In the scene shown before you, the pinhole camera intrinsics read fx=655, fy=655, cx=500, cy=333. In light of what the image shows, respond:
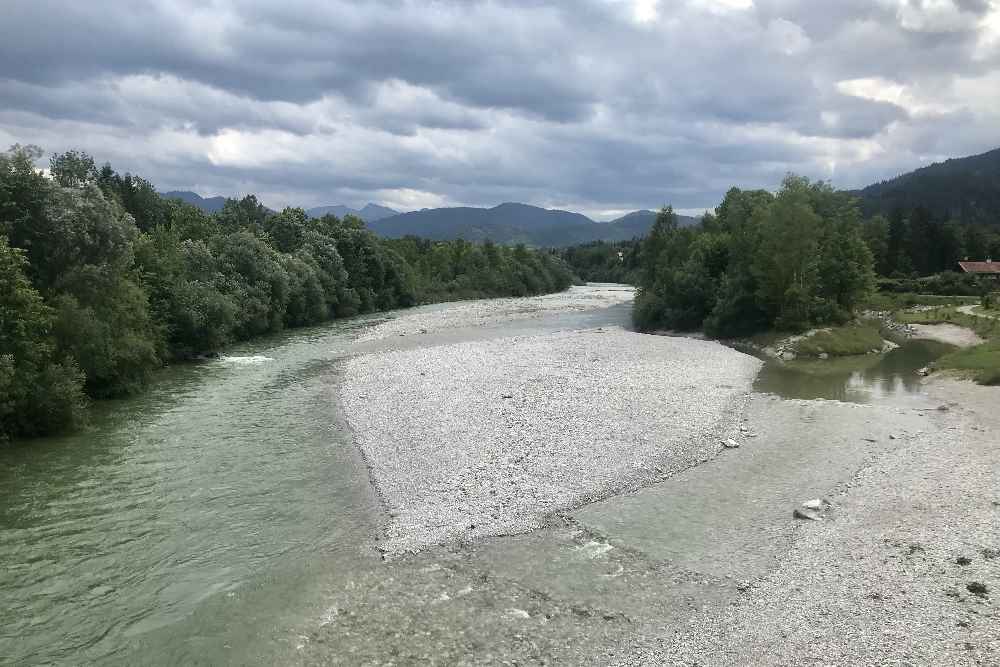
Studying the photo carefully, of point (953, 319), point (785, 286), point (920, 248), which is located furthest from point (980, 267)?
point (785, 286)

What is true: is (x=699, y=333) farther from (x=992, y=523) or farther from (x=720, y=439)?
(x=992, y=523)

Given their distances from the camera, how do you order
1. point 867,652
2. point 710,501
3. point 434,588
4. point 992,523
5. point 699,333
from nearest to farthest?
point 867,652
point 434,588
point 992,523
point 710,501
point 699,333

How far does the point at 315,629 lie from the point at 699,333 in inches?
2555

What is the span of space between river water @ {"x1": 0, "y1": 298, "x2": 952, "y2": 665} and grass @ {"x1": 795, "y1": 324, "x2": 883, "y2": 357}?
40.7 metres

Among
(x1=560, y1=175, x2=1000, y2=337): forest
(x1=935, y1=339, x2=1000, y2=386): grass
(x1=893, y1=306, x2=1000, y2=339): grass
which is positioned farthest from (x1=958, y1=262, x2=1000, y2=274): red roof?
(x1=935, y1=339, x2=1000, y2=386): grass

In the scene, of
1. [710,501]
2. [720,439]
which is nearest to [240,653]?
[710,501]

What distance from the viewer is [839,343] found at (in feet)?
183

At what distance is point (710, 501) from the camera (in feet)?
65.5

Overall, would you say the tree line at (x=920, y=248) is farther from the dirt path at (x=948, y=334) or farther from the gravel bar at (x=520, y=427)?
the gravel bar at (x=520, y=427)

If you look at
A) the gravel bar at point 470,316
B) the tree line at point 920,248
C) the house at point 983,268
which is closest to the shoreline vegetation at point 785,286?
the gravel bar at point 470,316

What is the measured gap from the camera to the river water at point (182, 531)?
13.2 meters

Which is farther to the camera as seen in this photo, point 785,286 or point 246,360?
point 785,286

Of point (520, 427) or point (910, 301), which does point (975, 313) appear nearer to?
point (910, 301)

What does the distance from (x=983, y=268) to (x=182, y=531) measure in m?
142
